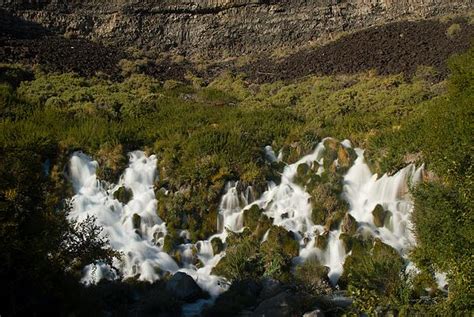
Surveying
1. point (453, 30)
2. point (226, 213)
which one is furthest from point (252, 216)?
point (453, 30)

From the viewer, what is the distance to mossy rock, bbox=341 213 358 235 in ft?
61.7

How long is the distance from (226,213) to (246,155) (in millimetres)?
3164

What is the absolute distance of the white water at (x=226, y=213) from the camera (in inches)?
717

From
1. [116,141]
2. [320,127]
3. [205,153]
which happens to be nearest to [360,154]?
[320,127]

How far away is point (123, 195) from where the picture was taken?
21.5m

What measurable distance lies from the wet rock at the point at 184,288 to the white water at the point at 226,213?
800 mm

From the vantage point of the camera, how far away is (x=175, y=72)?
3859 centimetres

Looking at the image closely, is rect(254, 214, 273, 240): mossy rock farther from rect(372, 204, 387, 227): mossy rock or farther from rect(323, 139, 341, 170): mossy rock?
rect(323, 139, 341, 170): mossy rock

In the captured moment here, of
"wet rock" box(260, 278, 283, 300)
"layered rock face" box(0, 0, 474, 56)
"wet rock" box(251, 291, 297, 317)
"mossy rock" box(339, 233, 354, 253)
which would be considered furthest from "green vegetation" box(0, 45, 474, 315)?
"layered rock face" box(0, 0, 474, 56)

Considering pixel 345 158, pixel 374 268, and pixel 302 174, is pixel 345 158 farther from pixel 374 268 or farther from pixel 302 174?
pixel 374 268

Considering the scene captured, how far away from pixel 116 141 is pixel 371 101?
1338 centimetres

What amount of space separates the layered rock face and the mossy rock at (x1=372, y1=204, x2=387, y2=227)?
24.6 m

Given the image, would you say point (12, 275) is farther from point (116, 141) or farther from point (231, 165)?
point (116, 141)

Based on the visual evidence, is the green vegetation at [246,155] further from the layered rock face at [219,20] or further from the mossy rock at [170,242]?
the layered rock face at [219,20]
